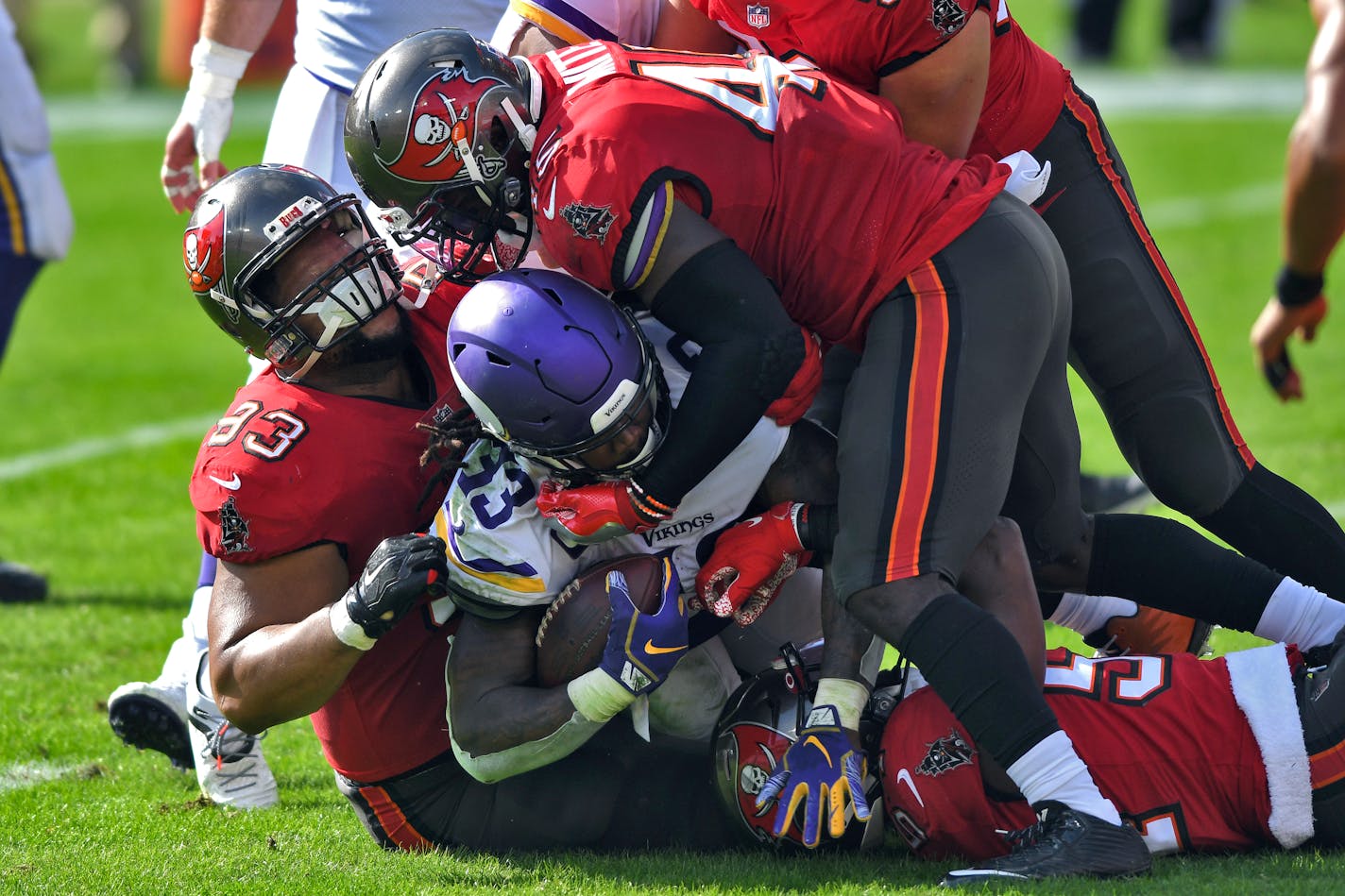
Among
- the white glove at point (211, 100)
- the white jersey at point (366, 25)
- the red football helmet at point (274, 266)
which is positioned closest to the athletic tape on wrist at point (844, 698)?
the red football helmet at point (274, 266)

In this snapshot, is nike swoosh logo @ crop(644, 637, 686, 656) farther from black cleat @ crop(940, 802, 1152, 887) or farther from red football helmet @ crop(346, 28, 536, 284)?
red football helmet @ crop(346, 28, 536, 284)

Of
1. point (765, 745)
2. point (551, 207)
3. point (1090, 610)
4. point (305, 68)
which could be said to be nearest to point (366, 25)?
point (305, 68)

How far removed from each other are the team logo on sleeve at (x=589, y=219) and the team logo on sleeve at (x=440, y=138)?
25 cm

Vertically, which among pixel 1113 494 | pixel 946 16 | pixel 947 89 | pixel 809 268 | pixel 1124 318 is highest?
pixel 946 16

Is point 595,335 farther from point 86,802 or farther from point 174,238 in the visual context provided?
point 174,238

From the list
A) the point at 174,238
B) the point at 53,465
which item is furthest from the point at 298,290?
the point at 174,238

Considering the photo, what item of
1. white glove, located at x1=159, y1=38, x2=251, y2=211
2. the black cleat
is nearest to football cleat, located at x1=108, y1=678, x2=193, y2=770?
white glove, located at x1=159, y1=38, x2=251, y2=211

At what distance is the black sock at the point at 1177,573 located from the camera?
3658 mm

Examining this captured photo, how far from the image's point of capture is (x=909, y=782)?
3191 mm

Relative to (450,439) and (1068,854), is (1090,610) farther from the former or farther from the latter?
(450,439)

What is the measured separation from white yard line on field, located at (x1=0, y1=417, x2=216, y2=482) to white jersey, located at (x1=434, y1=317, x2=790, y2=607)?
4.51 meters

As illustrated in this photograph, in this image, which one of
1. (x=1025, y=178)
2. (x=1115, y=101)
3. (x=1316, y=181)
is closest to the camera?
(x=1025, y=178)

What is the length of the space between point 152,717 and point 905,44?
2.29 m

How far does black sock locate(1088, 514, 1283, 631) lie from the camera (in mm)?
3658
